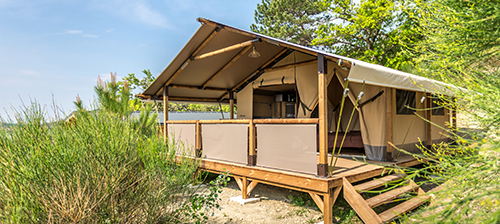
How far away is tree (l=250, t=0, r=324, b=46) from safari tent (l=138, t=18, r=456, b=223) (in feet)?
32.6

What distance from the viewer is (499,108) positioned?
1.58 m

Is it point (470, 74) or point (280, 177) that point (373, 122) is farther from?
point (470, 74)

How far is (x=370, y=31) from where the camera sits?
14406 mm

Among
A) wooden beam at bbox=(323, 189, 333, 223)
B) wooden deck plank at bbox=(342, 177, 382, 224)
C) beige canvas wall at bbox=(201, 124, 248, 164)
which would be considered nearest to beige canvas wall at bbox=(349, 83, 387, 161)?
wooden deck plank at bbox=(342, 177, 382, 224)

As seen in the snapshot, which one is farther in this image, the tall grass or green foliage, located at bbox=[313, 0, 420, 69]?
green foliage, located at bbox=[313, 0, 420, 69]

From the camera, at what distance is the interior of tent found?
17.6 feet

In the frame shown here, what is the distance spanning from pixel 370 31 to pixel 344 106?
361 inches

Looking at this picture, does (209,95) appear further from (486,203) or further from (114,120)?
(486,203)

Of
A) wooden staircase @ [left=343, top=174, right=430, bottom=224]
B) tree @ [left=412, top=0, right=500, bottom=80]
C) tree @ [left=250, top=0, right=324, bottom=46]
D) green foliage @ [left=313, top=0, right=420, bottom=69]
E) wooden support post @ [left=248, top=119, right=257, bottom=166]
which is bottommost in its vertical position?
wooden staircase @ [left=343, top=174, right=430, bottom=224]

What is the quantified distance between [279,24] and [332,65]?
13.7 m

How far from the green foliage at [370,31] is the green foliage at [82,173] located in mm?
12500

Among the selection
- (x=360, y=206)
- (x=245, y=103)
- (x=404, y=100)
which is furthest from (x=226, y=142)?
(x=404, y=100)

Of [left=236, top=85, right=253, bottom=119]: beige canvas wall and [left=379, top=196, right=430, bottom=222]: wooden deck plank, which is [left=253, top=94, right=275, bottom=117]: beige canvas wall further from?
[left=379, top=196, right=430, bottom=222]: wooden deck plank

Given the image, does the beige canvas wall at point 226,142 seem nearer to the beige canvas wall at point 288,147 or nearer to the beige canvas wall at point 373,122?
the beige canvas wall at point 288,147
